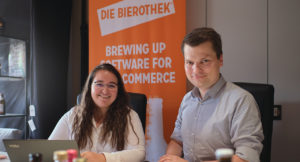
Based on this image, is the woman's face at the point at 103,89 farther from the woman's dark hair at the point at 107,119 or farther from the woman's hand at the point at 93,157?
the woman's hand at the point at 93,157

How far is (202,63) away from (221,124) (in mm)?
326

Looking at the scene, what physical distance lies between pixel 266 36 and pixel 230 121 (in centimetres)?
133

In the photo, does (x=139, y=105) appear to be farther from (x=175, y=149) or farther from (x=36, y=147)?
(x=36, y=147)

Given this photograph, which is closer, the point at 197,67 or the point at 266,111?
the point at 197,67

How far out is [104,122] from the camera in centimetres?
176

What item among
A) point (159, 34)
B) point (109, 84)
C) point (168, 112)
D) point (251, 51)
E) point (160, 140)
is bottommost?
point (160, 140)

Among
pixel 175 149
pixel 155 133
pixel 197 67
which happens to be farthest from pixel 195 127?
pixel 155 133

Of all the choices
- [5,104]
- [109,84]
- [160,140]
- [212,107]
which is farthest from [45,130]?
[212,107]

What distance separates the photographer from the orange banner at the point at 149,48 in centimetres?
248

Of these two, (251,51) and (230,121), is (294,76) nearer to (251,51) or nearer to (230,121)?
(251,51)

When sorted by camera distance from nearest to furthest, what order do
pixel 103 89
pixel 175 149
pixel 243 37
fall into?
1. pixel 175 149
2. pixel 103 89
3. pixel 243 37

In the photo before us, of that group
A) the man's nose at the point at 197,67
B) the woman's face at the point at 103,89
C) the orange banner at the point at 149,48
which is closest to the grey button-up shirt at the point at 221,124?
the man's nose at the point at 197,67

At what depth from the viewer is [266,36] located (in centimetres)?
235

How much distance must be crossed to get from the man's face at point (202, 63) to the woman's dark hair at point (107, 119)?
0.60 metres
